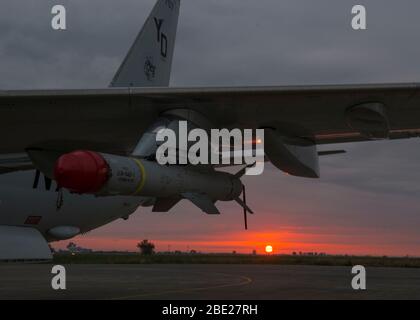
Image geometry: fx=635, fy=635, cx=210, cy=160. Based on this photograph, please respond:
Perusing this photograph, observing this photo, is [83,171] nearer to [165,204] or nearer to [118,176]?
[118,176]

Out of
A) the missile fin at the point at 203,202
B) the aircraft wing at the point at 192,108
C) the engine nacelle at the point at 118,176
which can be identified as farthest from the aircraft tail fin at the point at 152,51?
the engine nacelle at the point at 118,176

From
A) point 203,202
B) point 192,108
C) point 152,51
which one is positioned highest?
point 152,51

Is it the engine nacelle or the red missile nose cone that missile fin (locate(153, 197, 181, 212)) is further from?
the red missile nose cone

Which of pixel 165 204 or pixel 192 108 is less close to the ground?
pixel 192 108

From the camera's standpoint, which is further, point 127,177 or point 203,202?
point 203,202

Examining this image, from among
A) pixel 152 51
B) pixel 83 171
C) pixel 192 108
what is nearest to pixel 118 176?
pixel 83 171

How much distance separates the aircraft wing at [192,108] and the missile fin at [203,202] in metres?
1.72

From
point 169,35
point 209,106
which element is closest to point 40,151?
point 209,106

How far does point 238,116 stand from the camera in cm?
1383

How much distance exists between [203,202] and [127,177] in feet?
8.84

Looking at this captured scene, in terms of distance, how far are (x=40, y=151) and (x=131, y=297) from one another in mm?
Answer: 4332

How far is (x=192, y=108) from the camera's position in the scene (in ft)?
43.0

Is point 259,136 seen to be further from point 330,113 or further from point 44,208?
point 44,208

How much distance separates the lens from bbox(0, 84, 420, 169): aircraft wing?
39.9 ft
